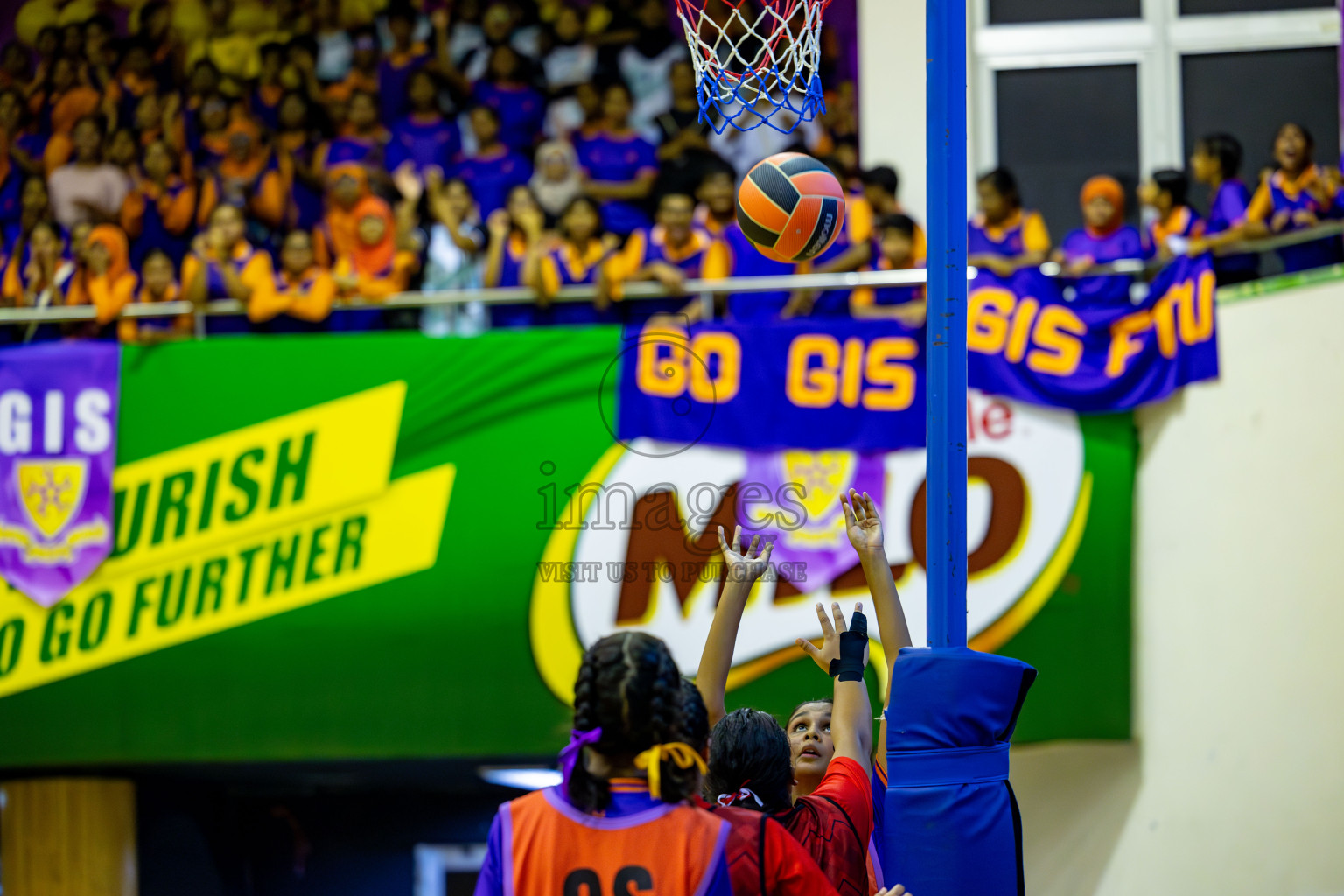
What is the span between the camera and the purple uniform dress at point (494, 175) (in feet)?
28.3

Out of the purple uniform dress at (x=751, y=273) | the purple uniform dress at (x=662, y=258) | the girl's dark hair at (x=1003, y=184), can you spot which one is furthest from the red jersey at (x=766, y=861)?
the girl's dark hair at (x=1003, y=184)

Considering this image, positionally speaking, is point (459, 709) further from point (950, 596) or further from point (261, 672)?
point (950, 596)

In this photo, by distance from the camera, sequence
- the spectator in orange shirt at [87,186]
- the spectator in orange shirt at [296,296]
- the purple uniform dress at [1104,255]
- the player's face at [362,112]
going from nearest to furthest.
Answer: the purple uniform dress at [1104,255]
the spectator in orange shirt at [296,296]
the spectator in orange shirt at [87,186]
the player's face at [362,112]

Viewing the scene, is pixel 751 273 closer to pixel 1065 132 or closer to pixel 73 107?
pixel 1065 132

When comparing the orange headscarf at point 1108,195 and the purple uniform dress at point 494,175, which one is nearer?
the orange headscarf at point 1108,195

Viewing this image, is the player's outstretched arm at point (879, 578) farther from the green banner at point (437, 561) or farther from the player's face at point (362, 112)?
the player's face at point (362, 112)

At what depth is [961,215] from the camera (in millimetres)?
3076

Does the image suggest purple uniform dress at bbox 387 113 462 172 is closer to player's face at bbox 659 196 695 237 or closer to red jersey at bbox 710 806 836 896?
player's face at bbox 659 196 695 237

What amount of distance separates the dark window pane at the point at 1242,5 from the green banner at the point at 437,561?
2891 millimetres

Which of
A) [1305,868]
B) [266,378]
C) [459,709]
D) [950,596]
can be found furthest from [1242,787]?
[266,378]

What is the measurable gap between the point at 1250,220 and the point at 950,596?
4899mm

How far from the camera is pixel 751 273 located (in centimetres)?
770

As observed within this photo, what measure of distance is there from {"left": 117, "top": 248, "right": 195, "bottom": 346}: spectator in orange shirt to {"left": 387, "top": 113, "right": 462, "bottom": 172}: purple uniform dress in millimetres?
1551

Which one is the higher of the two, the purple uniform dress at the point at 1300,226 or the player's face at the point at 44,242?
the player's face at the point at 44,242
